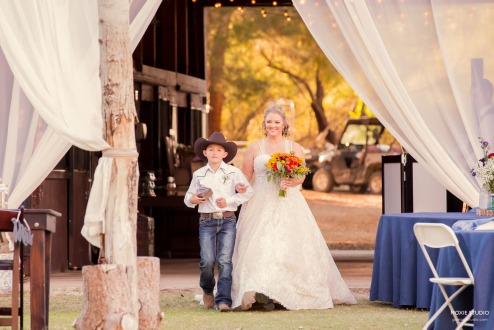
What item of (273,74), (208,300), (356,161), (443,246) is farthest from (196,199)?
(273,74)

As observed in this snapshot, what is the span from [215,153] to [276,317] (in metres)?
1.50

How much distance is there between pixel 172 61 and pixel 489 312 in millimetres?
11154

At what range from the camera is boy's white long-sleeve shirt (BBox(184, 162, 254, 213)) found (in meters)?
9.58

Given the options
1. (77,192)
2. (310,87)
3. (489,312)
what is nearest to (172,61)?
(77,192)

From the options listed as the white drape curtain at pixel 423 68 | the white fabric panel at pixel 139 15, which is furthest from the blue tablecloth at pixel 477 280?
the white fabric panel at pixel 139 15

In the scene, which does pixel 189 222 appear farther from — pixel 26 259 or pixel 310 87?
pixel 310 87

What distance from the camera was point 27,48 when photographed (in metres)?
9.15

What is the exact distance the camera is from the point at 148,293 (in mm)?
7586

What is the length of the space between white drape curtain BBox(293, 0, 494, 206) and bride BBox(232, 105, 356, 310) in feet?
2.74

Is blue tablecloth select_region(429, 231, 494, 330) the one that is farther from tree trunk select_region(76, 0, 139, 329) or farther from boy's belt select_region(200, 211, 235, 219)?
boy's belt select_region(200, 211, 235, 219)

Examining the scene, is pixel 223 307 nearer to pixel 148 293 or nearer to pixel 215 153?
pixel 215 153

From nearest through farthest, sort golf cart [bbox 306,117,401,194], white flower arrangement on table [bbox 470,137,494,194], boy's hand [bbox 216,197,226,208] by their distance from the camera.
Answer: white flower arrangement on table [bbox 470,137,494,194], boy's hand [bbox 216,197,226,208], golf cart [bbox 306,117,401,194]

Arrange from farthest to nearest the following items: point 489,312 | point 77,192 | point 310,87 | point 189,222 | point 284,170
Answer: point 310,87 → point 189,222 → point 77,192 → point 284,170 → point 489,312

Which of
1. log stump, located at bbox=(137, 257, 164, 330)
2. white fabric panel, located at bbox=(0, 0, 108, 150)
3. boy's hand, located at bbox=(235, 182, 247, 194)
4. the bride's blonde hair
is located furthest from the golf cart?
log stump, located at bbox=(137, 257, 164, 330)
